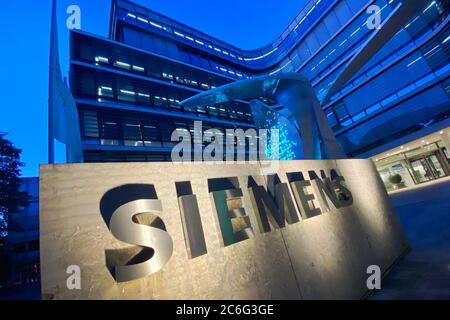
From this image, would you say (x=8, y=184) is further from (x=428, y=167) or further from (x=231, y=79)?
(x=428, y=167)

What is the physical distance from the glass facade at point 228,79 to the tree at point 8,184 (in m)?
7.99

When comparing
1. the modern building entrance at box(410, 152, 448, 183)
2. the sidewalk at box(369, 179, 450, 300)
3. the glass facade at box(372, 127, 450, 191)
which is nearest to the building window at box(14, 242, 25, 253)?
the sidewalk at box(369, 179, 450, 300)

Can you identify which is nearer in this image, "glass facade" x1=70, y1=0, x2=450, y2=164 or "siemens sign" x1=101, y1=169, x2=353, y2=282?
"siemens sign" x1=101, y1=169, x2=353, y2=282

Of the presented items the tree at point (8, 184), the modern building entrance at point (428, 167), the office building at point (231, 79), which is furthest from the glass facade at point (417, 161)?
the tree at point (8, 184)

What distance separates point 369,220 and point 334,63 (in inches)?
1075

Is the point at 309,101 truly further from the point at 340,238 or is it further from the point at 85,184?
the point at 85,184

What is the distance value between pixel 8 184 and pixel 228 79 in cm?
2584

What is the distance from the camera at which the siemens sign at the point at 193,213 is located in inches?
72.1

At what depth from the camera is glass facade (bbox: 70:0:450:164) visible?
690 inches

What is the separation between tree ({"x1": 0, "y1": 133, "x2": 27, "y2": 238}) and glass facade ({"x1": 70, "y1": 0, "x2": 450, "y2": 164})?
26.2ft

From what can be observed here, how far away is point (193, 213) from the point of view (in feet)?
7.45

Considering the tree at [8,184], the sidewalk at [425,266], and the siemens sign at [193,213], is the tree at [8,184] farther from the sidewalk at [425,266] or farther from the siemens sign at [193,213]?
the sidewalk at [425,266]

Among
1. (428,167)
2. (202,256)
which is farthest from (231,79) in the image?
(202,256)

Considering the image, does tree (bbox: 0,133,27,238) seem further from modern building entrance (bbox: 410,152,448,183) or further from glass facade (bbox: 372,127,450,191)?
modern building entrance (bbox: 410,152,448,183)
